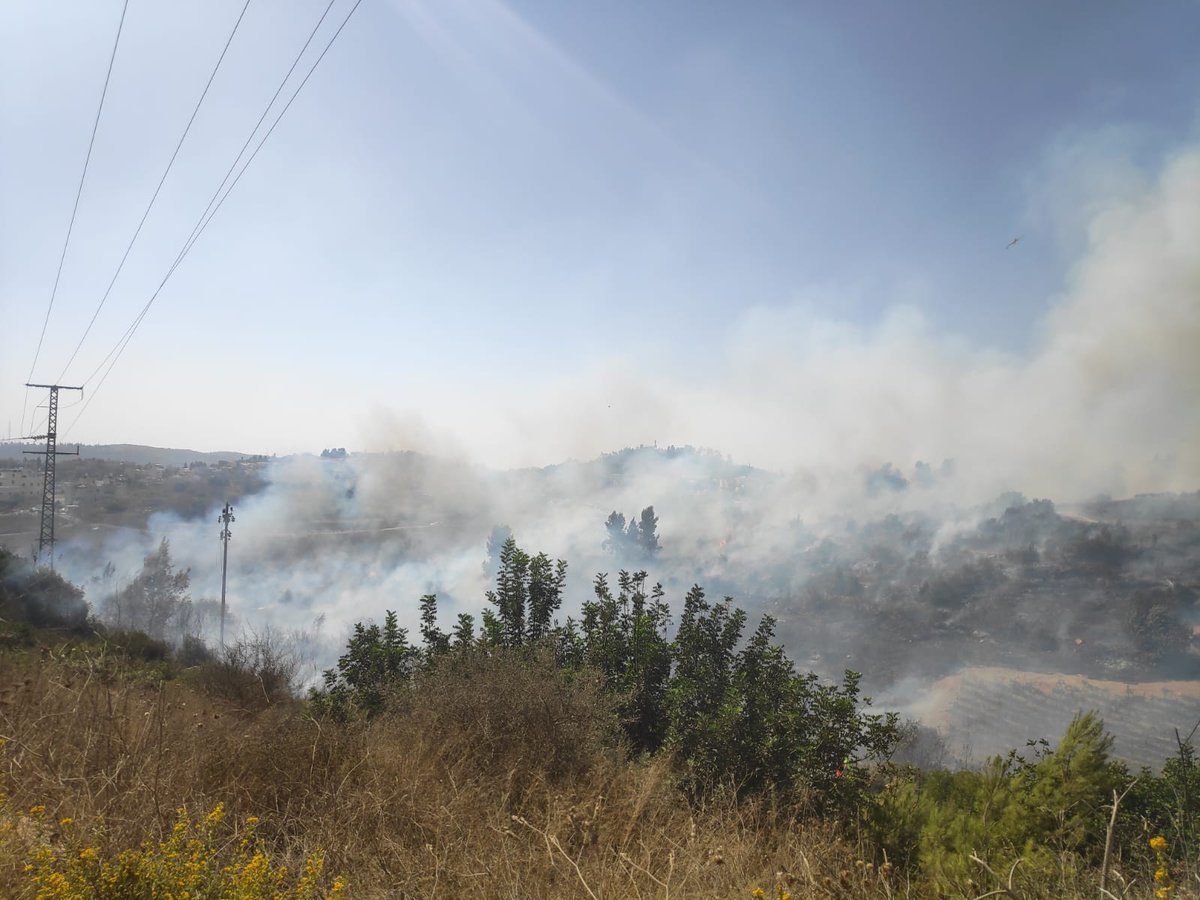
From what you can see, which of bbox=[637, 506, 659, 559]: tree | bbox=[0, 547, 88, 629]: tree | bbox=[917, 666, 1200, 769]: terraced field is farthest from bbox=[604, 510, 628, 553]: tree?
bbox=[0, 547, 88, 629]: tree

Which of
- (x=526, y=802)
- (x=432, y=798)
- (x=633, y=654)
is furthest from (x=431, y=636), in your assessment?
(x=432, y=798)

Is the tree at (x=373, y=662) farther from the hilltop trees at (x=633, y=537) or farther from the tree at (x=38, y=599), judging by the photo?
the hilltop trees at (x=633, y=537)

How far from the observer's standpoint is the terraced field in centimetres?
5925

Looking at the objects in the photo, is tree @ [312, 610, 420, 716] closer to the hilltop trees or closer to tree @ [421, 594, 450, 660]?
tree @ [421, 594, 450, 660]

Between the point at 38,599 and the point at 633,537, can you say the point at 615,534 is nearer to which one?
the point at 633,537

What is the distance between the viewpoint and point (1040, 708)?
68.1 meters

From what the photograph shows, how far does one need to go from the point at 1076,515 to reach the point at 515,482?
89.7 metres

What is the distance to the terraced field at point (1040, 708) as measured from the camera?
59.2 m

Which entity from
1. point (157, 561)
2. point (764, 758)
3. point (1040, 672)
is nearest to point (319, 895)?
point (764, 758)

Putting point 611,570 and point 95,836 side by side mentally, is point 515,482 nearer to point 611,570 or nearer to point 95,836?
point 611,570

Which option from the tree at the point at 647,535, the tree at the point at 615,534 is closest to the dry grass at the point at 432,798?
the tree at the point at 647,535

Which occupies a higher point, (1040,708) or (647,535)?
(647,535)

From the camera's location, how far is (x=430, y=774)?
643 centimetres

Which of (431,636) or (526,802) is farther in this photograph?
(431,636)
